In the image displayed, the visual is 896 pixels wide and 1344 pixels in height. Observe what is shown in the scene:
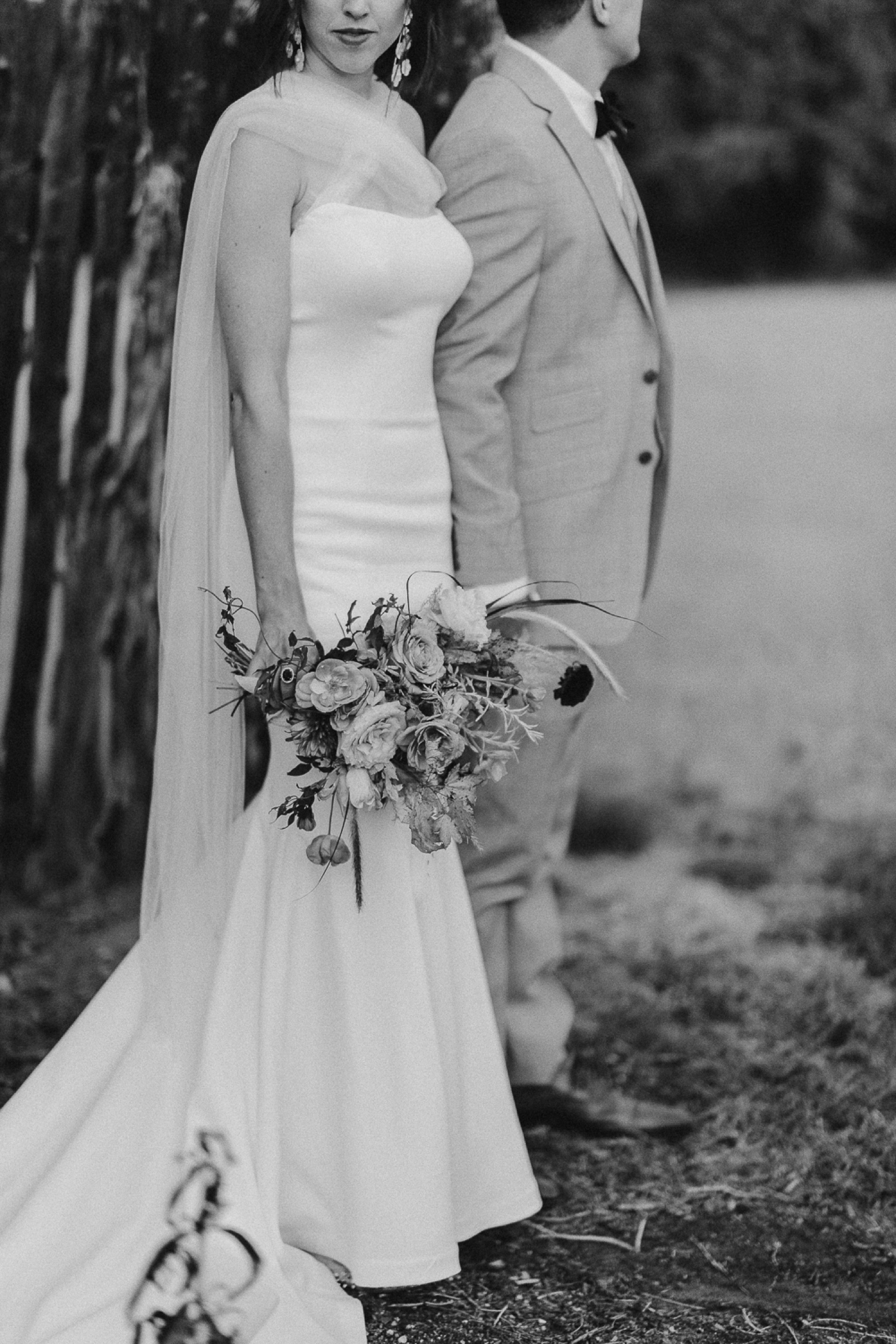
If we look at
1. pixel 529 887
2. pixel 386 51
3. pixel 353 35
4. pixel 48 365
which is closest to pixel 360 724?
pixel 529 887

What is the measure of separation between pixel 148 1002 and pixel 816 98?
4.20m

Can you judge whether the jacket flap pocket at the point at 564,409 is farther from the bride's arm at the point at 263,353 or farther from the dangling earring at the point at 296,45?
the dangling earring at the point at 296,45

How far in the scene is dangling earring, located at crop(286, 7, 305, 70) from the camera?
2.60m

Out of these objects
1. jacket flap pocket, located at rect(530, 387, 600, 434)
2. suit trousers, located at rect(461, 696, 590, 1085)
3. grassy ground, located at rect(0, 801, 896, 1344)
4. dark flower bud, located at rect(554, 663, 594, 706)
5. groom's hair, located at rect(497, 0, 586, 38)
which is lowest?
grassy ground, located at rect(0, 801, 896, 1344)

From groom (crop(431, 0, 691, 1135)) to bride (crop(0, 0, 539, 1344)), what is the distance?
0.31ft

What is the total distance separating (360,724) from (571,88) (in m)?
1.35

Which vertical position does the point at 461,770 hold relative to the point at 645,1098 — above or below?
above

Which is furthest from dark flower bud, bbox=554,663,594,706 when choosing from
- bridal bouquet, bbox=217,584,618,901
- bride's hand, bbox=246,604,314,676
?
bride's hand, bbox=246,604,314,676

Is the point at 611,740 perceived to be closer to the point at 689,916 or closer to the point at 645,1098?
the point at 689,916

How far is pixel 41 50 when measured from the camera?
3732mm

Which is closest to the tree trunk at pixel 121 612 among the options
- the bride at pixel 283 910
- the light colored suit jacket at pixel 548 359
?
the light colored suit jacket at pixel 548 359

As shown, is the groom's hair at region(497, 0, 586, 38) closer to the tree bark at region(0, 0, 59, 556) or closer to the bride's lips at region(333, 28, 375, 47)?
the bride's lips at region(333, 28, 375, 47)

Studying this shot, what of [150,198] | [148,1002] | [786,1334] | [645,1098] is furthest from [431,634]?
[150,198]

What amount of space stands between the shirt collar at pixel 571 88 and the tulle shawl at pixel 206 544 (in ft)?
1.11
